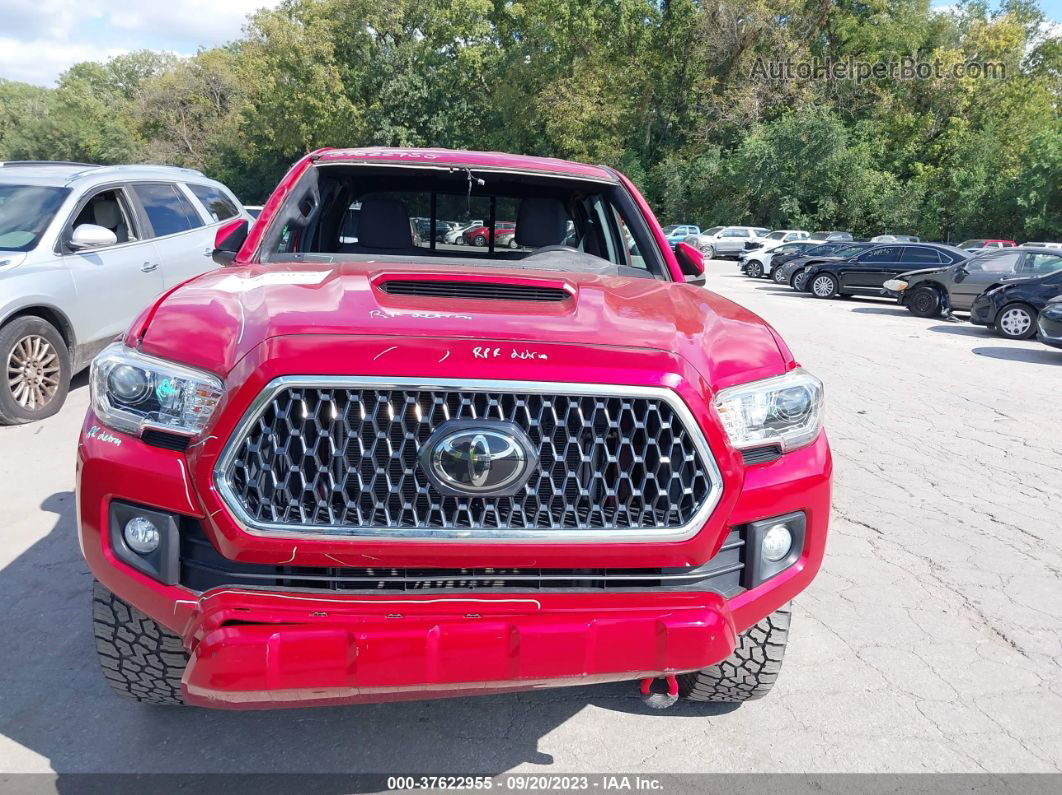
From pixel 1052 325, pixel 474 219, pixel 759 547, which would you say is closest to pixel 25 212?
pixel 474 219

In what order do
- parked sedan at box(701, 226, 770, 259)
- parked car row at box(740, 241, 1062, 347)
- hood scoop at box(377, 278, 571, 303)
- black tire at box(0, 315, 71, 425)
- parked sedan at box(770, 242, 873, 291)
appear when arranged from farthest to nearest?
parked sedan at box(701, 226, 770, 259) → parked sedan at box(770, 242, 873, 291) → parked car row at box(740, 241, 1062, 347) → black tire at box(0, 315, 71, 425) → hood scoop at box(377, 278, 571, 303)

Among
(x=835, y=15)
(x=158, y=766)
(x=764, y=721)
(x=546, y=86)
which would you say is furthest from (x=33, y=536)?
(x=835, y=15)

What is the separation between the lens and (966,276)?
648 inches

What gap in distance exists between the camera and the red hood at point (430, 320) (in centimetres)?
221

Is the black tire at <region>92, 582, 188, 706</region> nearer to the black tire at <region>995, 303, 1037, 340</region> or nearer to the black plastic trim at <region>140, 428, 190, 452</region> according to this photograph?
the black plastic trim at <region>140, 428, 190, 452</region>

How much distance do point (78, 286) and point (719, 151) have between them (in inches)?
1871

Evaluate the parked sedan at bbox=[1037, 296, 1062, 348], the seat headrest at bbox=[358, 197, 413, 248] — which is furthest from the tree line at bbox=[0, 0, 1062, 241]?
the seat headrest at bbox=[358, 197, 413, 248]

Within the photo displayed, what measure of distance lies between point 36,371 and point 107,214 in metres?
1.76

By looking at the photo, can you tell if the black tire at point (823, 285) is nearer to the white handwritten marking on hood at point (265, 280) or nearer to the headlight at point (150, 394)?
the white handwritten marking on hood at point (265, 280)

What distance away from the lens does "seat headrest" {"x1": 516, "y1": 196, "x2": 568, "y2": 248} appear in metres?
4.25

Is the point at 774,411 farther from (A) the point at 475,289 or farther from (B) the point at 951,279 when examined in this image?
(B) the point at 951,279

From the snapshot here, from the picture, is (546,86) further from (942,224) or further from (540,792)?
(540,792)

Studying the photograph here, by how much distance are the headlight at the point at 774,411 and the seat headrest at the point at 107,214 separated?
22.2 ft

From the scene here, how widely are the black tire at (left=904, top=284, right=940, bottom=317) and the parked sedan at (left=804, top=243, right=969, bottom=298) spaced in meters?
1.28
